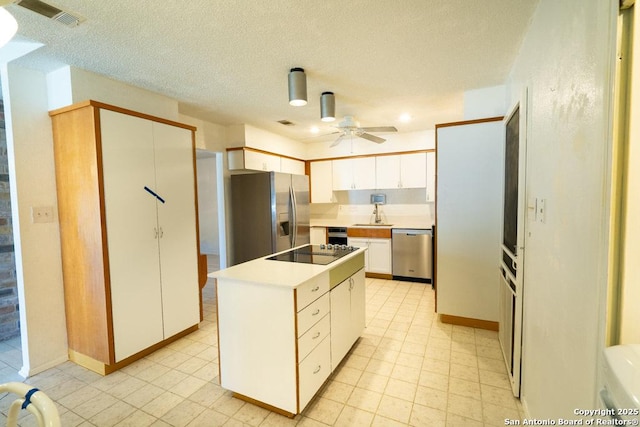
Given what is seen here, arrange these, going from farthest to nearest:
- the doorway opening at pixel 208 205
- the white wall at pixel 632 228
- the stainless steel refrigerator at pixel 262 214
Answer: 1. the doorway opening at pixel 208 205
2. the stainless steel refrigerator at pixel 262 214
3. the white wall at pixel 632 228

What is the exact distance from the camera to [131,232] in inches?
95.0

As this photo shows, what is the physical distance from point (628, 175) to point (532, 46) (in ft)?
4.90

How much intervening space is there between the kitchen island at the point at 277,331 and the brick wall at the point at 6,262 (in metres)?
2.63

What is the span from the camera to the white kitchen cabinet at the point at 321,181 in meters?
5.36

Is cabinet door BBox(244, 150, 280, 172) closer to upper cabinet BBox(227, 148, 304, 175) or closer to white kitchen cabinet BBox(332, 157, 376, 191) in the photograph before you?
upper cabinet BBox(227, 148, 304, 175)

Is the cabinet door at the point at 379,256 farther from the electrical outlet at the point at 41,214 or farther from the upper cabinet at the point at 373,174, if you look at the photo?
the electrical outlet at the point at 41,214

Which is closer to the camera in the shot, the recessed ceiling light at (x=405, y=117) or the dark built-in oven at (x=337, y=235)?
the recessed ceiling light at (x=405, y=117)

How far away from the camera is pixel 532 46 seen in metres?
1.76

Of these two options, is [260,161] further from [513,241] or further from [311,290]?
[513,241]

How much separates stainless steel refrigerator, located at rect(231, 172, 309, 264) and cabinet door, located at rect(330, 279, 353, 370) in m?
1.97

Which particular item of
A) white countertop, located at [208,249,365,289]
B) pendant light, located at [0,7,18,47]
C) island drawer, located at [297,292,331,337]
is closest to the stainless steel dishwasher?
white countertop, located at [208,249,365,289]

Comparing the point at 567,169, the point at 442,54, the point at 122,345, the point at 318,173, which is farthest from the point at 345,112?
the point at 122,345

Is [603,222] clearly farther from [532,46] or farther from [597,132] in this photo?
[532,46]

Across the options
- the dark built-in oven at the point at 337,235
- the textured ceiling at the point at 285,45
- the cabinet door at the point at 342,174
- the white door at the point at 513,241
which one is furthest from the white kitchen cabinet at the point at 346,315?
the cabinet door at the point at 342,174
